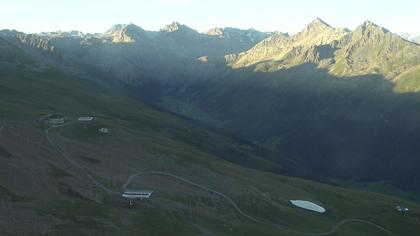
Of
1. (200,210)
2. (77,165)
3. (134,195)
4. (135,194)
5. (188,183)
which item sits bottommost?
(200,210)

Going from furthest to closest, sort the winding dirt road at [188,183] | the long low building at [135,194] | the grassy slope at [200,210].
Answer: the winding dirt road at [188,183] < the long low building at [135,194] < the grassy slope at [200,210]

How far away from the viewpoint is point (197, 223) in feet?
428

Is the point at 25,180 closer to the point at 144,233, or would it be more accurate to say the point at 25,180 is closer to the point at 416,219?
Answer: the point at 144,233

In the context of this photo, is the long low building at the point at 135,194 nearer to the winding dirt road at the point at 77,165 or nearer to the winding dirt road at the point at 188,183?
the winding dirt road at the point at 188,183

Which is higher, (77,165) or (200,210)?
(77,165)

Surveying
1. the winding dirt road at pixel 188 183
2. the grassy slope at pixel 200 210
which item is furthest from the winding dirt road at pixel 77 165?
the grassy slope at pixel 200 210

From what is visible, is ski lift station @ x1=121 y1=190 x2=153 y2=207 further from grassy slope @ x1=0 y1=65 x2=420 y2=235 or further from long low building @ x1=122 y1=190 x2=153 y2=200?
grassy slope @ x1=0 y1=65 x2=420 y2=235

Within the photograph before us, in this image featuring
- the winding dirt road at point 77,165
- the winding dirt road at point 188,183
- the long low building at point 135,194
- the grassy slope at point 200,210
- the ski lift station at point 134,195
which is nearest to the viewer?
the grassy slope at point 200,210

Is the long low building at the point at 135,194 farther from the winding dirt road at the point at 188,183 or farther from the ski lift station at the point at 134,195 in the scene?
the winding dirt road at the point at 188,183

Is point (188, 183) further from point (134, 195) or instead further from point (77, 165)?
point (134, 195)

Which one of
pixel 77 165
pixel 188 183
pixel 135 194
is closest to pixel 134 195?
pixel 135 194

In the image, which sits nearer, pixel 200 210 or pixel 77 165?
pixel 200 210

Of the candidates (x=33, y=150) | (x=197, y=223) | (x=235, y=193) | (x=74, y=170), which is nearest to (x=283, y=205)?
(x=235, y=193)

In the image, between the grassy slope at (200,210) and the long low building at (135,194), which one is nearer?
the grassy slope at (200,210)
